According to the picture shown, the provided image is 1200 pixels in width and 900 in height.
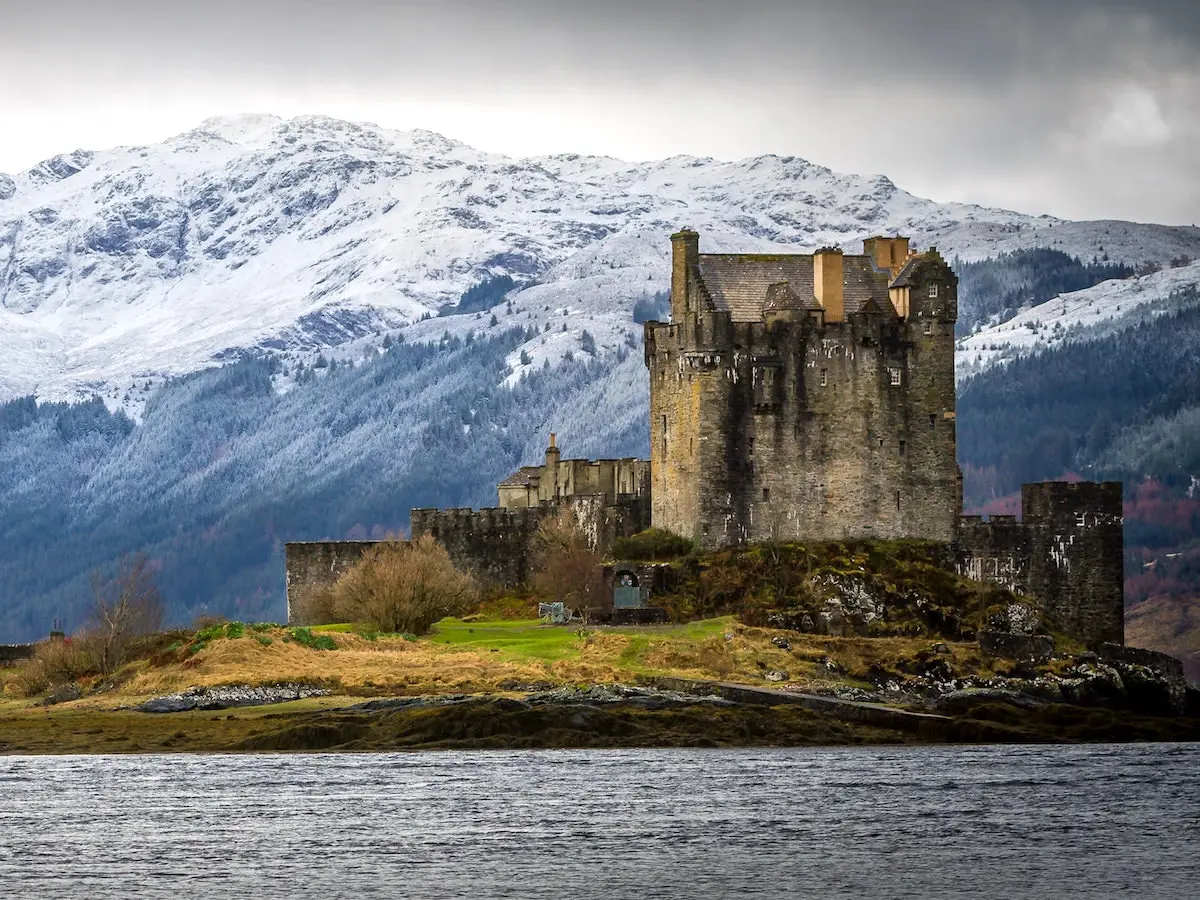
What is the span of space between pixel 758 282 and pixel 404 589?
1941cm

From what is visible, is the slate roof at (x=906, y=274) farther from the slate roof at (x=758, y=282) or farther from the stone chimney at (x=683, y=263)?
the stone chimney at (x=683, y=263)

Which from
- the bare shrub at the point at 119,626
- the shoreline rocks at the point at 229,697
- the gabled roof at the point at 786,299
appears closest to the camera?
the shoreline rocks at the point at 229,697

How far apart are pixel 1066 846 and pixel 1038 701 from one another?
1130 inches

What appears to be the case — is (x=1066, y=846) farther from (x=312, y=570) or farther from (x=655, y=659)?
(x=312, y=570)

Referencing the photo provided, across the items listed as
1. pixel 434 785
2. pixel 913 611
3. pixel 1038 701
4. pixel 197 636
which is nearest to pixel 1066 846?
pixel 434 785

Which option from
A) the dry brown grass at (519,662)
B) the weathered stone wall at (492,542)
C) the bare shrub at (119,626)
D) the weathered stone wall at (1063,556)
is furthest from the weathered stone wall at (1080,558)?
the bare shrub at (119,626)

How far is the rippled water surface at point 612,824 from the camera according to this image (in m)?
68.3

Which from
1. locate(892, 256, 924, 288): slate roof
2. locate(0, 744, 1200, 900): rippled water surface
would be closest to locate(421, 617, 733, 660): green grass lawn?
locate(0, 744, 1200, 900): rippled water surface

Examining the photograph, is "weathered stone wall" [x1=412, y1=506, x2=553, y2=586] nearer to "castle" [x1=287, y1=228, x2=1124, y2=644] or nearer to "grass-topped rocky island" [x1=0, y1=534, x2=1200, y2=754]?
"grass-topped rocky island" [x1=0, y1=534, x2=1200, y2=754]

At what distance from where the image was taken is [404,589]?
114 meters

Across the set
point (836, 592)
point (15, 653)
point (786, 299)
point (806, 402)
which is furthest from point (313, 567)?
point (836, 592)

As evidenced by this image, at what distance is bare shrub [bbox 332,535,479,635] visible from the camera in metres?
114

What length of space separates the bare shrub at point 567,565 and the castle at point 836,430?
3760mm

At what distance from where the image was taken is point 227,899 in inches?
2574
